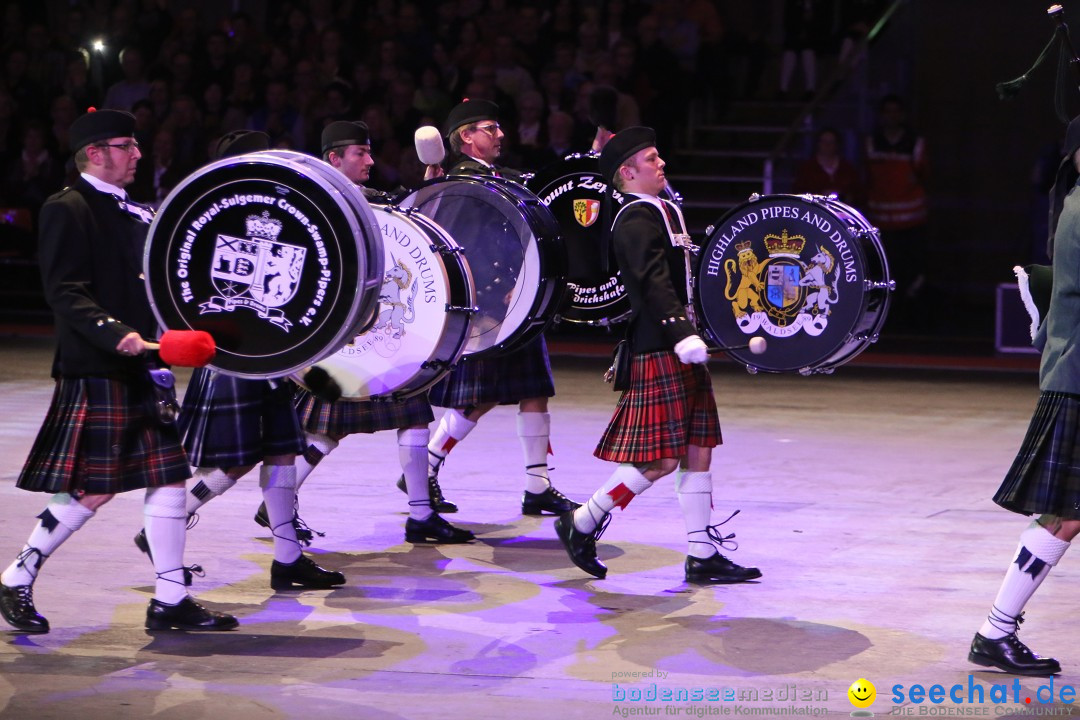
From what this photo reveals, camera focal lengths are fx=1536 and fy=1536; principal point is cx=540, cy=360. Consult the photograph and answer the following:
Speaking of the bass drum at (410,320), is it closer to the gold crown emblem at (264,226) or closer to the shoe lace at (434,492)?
the gold crown emblem at (264,226)

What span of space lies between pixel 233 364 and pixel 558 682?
4.61 ft

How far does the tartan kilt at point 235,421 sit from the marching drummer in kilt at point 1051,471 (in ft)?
8.28

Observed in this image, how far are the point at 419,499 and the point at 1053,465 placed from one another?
2.88 meters

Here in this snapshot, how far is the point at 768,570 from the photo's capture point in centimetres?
606

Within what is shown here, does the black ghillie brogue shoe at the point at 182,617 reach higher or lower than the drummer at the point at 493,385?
lower

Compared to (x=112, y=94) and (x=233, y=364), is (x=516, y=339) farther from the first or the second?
(x=112, y=94)

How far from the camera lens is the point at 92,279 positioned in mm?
5008

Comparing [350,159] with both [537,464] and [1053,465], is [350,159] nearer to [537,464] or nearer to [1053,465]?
[537,464]

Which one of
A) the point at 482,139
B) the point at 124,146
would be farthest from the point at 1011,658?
the point at 482,139

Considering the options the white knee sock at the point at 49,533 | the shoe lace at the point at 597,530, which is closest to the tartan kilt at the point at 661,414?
the shoe lace at the point at 597,530

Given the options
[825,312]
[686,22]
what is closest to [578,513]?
[825,312]

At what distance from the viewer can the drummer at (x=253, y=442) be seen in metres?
5.52

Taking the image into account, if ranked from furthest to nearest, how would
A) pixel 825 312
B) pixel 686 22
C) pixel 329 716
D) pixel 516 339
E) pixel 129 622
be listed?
pixel 686 22 < pixel 516 339 < pixel 825 312 < pixel 129 622 < pixel 329 716

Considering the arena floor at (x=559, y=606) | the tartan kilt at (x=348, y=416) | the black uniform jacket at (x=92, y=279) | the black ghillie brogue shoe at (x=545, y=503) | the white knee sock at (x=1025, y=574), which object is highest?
the black uniform jacket at (x=92, y=279)
